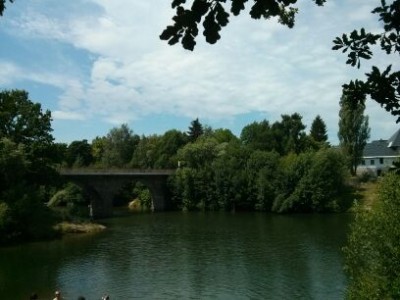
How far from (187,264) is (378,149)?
68720mm

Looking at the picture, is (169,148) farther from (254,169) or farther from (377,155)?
(377,155)

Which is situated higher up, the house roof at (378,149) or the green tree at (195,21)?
the house roof at (378,149)

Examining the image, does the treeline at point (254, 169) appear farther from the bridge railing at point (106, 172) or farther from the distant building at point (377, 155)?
the distant building at point (377, 155)

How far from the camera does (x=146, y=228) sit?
58094 millimetres

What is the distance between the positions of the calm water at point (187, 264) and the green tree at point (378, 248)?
8.00 meters

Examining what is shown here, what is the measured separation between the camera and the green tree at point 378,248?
17.5m

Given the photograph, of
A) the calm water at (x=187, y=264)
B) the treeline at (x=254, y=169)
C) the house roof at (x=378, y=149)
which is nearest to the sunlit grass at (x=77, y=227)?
the calm water at (x=187, y=264)

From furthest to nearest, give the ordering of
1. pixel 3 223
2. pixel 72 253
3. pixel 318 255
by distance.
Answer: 1. pixel 3 223
2. pixel 72 253
3. pixel 318 255

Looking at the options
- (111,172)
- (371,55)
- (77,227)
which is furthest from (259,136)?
(371,55)

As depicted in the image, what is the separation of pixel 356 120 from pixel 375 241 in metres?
63.4

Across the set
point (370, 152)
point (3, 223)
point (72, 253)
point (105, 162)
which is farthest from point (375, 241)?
point (105, 162)

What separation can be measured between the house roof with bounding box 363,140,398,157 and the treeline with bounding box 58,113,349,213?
10097 millimetres

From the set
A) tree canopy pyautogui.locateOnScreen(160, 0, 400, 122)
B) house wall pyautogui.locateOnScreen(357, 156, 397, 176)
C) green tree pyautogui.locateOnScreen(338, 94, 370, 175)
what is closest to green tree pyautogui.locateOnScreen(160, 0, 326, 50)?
tree canopy pyautogui.locateOnScreen(160, 0, 400, 122)

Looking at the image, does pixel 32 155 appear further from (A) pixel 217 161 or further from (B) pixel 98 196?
(A) pixel 217 161
